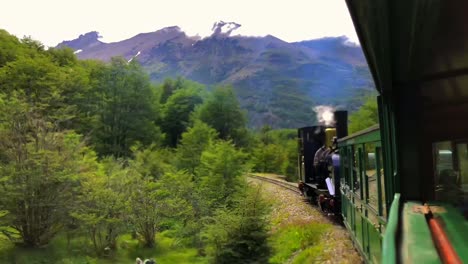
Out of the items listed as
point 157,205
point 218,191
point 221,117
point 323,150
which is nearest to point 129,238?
point 157,205

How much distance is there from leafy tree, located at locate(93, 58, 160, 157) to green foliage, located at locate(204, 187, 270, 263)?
3294 cm

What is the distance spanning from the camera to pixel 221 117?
5938cm

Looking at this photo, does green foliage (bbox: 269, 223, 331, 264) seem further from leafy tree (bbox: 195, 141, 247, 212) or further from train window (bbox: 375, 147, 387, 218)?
train window (bbox: 375, 147, 387, 218)

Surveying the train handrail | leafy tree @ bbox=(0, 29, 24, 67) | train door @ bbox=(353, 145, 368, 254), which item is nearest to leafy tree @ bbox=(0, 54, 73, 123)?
leafy tree @ bbox=(0, 29, 24, 67)

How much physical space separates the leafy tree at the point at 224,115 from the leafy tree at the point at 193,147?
21825 mm

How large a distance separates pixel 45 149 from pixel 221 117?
135ft

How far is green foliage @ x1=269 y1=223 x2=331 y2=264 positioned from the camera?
43.3ft

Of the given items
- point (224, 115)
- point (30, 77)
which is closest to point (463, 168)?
A: point (30, 77)

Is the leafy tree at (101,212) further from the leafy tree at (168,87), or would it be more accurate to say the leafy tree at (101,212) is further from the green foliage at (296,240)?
the leafy tree at (168,87)

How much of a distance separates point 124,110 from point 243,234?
39117mm

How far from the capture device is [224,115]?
59.4 m

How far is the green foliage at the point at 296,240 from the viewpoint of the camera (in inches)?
519

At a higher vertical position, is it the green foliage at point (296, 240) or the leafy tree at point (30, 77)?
the leafy tree at point (30, 77)

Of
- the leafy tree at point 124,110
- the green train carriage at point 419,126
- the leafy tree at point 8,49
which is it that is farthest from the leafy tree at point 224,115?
the green train carriage at point 419,126
